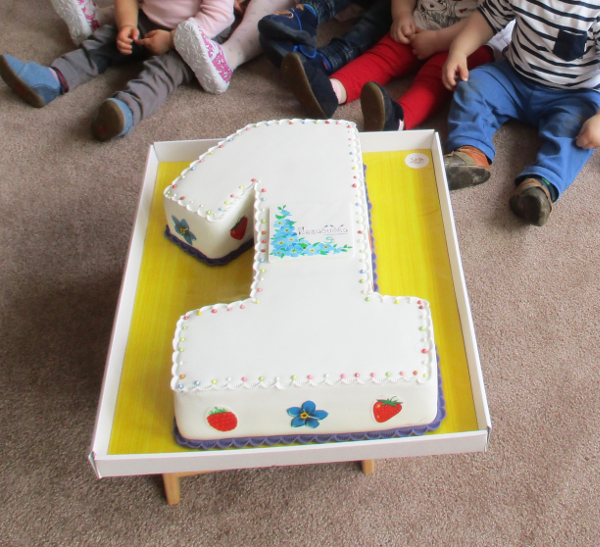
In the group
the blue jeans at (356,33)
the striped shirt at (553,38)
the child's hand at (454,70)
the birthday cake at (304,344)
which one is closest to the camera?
the birthday cake at (304,344)

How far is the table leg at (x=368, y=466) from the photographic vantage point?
84cm

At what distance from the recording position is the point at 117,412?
729 millimetres

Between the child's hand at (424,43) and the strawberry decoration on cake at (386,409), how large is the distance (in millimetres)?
1026

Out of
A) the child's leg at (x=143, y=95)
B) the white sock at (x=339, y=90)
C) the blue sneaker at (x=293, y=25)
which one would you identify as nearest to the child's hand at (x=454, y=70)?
the white sock at (x=339, y=90)

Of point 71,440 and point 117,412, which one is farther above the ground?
point 117,412

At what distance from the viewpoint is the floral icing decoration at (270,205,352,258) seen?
29.6 inches

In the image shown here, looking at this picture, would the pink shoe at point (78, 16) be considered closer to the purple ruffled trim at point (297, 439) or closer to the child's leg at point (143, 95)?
the child's leg at point (143, 95)

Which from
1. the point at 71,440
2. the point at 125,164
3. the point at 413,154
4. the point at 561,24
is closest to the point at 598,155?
the point at 561,24

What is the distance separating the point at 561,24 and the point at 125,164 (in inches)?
38.5

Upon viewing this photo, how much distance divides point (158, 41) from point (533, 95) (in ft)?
3.04

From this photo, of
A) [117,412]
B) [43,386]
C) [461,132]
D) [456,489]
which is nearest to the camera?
[117,412]

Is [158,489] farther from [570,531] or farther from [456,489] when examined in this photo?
[570,531]

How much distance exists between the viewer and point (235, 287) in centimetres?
85

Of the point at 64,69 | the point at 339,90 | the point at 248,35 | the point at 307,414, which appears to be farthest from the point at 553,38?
the point at 64,69
